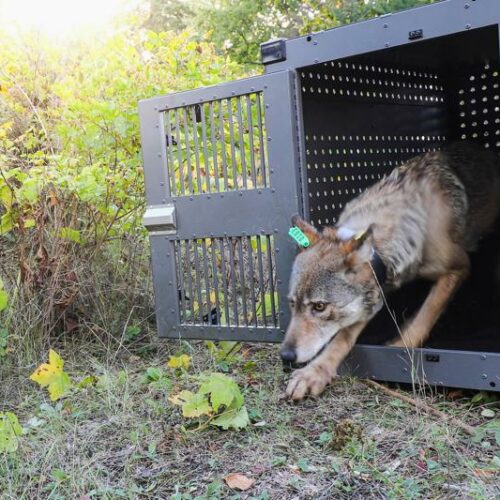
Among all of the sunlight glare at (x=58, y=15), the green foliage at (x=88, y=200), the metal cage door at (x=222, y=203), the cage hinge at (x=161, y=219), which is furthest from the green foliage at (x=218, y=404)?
the sunlight glare at (x=58, y=15)

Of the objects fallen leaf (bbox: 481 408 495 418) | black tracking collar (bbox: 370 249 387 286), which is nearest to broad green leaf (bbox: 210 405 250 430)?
black tracking collar (bbox: 370 249 387 286)

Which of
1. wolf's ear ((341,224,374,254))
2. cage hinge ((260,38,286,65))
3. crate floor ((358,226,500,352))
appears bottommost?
crate floor ((358,226,500,352))

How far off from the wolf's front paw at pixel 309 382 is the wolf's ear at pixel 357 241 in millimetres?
660

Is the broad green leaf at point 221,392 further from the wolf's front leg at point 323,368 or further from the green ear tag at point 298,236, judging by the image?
the green ear tag at point 298,236

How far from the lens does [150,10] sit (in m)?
19.0

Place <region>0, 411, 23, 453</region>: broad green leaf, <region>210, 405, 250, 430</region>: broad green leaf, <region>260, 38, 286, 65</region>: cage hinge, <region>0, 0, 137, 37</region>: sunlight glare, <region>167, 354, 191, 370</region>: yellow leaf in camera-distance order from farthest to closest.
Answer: <region>0, 0, 137, 37</region>: sunlight glare, <region>167, 354, 191, 370</region>: yellow leaf, <region>260, 38, 286, 65</region>: cage hinge, <region>210, 405, 250, 430</region>: broad green leaf, <region>0, 411, 23, 453</region>: broad green leaf

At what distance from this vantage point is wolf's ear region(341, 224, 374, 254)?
367 cm

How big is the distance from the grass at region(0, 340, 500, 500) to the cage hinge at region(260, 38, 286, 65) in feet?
A: 5.89

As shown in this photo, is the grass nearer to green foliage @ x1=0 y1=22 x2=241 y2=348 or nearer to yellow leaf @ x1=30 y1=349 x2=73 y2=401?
yellow leaf @ x1=30 y1=349 x2=73 y2=401

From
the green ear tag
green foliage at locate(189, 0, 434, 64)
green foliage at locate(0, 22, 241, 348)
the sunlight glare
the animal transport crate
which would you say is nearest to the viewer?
the animal transport crate

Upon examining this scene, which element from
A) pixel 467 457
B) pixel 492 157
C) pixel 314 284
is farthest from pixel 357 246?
pixel 492 157

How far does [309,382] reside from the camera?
3.78 metres

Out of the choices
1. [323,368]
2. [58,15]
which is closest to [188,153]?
[323,368]

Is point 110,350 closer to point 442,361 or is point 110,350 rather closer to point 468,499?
point 442,361
